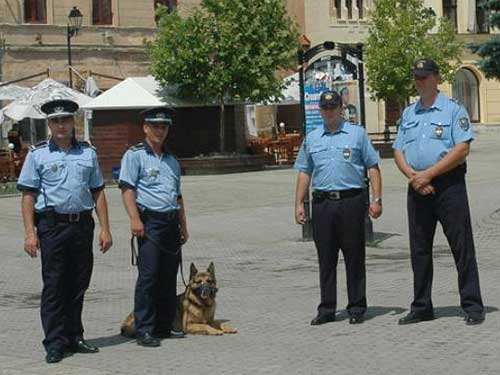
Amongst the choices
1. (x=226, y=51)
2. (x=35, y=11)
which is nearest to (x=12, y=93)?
(x=226, y=51)

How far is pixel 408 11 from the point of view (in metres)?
43.9

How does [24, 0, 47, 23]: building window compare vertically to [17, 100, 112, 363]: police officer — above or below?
above

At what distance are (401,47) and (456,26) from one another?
1304cm

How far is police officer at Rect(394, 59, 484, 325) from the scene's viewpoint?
9.18 m

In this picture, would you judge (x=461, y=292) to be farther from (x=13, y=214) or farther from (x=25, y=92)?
(x=25, y=92)

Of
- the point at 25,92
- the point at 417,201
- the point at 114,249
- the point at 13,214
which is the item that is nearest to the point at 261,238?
the point at 114,249

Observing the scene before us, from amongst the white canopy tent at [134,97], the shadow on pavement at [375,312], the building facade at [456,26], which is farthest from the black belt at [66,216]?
the building facade at [456,26]

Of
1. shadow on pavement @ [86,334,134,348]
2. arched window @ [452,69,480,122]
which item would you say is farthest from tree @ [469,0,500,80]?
arched window @ [452,69,480,122]

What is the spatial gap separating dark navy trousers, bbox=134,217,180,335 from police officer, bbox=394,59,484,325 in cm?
189

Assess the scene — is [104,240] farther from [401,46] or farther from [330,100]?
[401,46]

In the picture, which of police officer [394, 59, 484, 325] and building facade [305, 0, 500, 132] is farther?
building facade [305, 0, 500, 132]

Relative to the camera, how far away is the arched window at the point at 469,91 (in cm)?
5603

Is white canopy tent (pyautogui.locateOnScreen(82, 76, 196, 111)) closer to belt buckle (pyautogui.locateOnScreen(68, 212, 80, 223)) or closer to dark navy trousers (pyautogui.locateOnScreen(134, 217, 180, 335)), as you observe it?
dark navy trousers (pyautogui.locateOnScreen(134, 217, 180, 335))

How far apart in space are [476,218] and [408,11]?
82.7 ft
